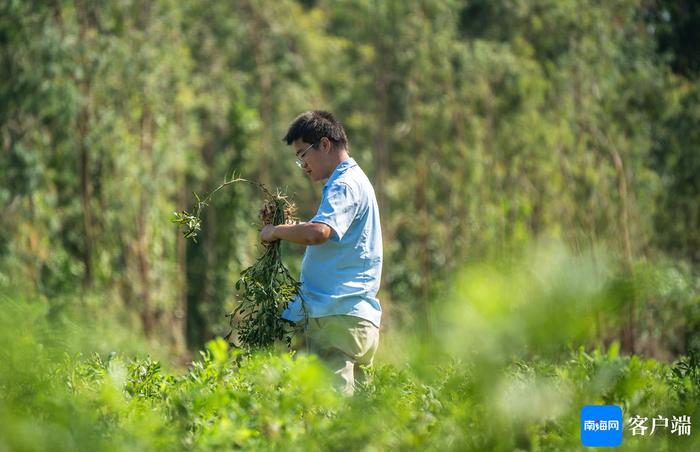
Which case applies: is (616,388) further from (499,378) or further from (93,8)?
(93,8)

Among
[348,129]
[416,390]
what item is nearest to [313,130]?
[416,390]

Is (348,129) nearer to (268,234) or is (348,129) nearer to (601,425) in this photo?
(268,234)

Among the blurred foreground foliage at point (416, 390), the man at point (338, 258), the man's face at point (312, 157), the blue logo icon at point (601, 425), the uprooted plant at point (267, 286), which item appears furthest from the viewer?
the man's face at point (312, 157)

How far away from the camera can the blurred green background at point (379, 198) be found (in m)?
2.17

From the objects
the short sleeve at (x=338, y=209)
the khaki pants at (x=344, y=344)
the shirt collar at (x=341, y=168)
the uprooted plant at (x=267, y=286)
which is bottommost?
the khaki pants at (x=344, y=344)

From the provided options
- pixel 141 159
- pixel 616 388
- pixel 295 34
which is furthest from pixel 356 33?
pixel 616 388

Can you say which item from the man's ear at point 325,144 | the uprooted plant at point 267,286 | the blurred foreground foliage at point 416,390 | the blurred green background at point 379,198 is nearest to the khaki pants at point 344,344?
the uprooted plant at point 267,286

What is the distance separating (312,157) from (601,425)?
1993 mm

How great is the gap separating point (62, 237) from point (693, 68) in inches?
396

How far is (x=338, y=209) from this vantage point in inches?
165

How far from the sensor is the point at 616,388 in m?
2.91

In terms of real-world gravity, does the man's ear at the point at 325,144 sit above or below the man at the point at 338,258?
above

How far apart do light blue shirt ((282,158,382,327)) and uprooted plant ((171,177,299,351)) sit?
0.34 feet

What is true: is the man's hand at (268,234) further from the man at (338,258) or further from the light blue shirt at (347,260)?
the light blue shirt at (347,260)
